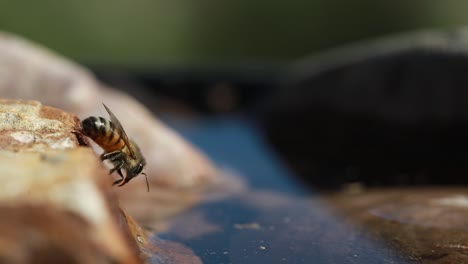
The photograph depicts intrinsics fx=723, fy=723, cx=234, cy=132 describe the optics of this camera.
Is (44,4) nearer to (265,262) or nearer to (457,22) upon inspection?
(457,22)

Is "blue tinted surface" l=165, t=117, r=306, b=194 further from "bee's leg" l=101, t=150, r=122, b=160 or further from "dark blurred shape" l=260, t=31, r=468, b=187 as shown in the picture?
"bee's leg" l=101, t=150, r=122, b=160

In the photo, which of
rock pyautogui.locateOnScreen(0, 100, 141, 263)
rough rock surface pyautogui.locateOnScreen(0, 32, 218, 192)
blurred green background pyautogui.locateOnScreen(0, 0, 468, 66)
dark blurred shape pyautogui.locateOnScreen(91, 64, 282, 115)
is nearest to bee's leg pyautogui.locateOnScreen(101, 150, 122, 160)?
rock pyautogui.locateOnScreen(0, 100, 141, 263)

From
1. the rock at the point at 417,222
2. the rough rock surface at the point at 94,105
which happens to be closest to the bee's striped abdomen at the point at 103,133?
the rock at the point at 417,222

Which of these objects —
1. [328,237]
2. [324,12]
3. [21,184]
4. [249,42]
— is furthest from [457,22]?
[21,184]

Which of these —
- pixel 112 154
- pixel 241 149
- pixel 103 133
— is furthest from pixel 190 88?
pixel 103 133

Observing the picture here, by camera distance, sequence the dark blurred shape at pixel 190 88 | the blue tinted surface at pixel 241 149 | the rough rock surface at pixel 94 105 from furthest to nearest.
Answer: the dark blurred shape at pixel 190 88 < the blue tinted surface at pixel 241 149 < the rough rock surface at pixel 94 105

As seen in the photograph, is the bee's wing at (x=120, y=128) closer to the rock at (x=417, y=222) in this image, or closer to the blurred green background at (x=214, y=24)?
the rock at (x=417, y=222)
